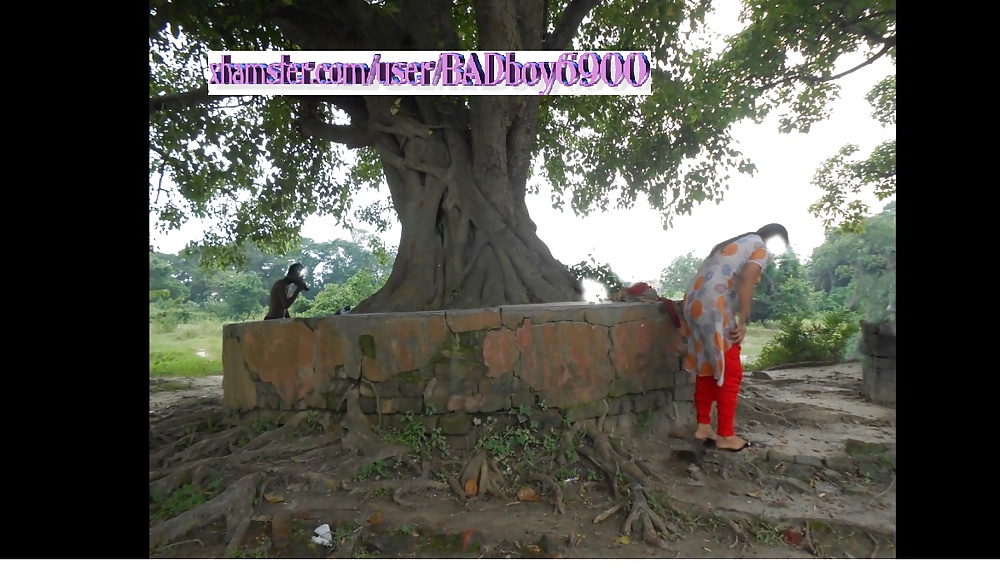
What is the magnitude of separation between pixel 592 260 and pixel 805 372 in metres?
4.58

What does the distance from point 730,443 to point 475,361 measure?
2.08m

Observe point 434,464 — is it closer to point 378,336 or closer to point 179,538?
point 378,336

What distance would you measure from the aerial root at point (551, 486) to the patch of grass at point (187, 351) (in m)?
8.92

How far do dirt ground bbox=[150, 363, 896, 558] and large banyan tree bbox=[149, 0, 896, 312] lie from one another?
1.87m

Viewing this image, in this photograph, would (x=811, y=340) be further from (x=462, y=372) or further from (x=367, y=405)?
(x=367, y=405)

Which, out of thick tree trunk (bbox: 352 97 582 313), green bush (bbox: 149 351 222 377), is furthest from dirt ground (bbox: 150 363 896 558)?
green bush (bbox: 149 351 222 377)

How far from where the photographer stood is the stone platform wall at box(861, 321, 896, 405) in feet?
18.0

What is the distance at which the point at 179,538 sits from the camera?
2861mm

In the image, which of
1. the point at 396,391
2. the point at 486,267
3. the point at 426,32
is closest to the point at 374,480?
the point at 396,391

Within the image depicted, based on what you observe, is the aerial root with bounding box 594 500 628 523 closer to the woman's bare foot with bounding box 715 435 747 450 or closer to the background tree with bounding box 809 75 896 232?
the woman's bare foot with bounding box 715 435 747 450

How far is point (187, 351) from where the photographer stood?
1302cm

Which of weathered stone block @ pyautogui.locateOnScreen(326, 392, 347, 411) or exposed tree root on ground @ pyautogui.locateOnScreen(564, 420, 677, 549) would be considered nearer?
exposed tree root on ground @ pyautogui.locateOnScreen(564, 420, 677, 549)

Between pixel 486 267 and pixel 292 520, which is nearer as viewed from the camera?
pixel 292 520

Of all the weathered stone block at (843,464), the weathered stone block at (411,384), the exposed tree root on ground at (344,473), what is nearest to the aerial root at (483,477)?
the exposed tree root on ground at (344,473)
